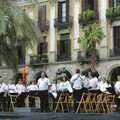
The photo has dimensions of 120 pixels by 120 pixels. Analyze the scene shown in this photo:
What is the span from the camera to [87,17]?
46.5 m

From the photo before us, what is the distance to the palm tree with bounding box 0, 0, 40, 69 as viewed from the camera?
16769 mm

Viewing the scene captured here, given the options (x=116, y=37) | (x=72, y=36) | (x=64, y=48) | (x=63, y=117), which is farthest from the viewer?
(x=64, y=48)

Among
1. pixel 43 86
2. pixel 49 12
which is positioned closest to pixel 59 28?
pixel 49 12

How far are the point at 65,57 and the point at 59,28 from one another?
9.87 feet

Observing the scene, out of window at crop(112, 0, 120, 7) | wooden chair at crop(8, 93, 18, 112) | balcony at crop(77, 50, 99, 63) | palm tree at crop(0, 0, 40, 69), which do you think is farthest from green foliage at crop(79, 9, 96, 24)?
palm tree at crop(0, 0, 40, 69)

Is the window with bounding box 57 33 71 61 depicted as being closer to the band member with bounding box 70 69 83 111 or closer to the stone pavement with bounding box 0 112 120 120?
the band member with bounding box 70 69 83 111

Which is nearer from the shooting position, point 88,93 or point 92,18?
point 88,93

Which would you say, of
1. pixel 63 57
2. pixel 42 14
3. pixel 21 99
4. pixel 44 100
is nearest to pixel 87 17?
pixel 63 57

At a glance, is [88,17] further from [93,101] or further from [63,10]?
[93,101]

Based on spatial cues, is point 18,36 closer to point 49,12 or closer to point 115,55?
point 115,55

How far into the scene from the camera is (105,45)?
45219 millimetres

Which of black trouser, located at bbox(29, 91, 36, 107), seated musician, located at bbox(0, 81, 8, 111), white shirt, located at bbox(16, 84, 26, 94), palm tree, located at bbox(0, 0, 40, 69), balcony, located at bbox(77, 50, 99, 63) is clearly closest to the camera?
palm tree, located at bbox(0, 0, 40, 69)

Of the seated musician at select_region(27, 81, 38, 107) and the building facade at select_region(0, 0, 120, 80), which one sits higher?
the building facade at select_region(0, 0, 120, 80)

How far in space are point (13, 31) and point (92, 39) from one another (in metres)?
27.0
